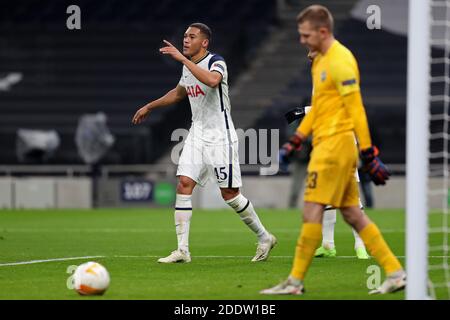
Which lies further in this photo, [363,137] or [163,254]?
[163,254]

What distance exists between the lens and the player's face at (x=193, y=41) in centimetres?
968

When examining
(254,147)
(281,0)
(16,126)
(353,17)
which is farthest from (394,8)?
(16,126)

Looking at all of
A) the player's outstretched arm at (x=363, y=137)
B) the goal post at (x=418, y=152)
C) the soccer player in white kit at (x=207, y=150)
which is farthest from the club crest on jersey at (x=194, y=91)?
the goal post at (x=418, y=152)

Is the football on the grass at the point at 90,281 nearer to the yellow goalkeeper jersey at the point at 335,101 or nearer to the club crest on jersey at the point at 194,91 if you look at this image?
the yellow goalkeeper jersey at the point at 335,101

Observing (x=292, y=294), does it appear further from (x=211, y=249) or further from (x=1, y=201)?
(x=1, y=201)

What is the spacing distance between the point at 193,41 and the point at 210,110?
662mm

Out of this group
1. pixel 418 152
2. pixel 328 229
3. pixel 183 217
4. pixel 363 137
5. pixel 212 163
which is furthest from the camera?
pixel 328 229

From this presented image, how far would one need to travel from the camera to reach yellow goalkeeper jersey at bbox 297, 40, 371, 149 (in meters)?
6.75

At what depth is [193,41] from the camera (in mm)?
9688

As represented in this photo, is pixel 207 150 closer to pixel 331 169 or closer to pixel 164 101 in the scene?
pixel 164 101

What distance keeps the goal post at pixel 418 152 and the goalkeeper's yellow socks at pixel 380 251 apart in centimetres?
65

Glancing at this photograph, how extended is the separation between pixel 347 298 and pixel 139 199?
16818 mm

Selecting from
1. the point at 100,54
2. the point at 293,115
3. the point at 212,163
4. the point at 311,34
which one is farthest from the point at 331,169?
the point at 100,54
